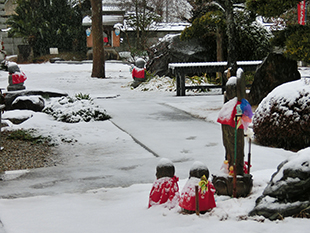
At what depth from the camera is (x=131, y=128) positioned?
8992 mm

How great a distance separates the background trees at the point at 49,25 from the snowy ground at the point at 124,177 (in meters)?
26.7

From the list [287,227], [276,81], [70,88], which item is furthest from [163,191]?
[70,88]

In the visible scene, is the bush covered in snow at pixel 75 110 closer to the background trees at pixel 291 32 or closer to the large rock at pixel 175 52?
the background trees at pixel 291 32

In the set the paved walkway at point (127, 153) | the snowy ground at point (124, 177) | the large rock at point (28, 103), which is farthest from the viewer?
the large rock at point (28, 103)

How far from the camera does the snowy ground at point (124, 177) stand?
3641 millimetres

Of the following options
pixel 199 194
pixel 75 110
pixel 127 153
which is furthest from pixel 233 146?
pixel 75 110

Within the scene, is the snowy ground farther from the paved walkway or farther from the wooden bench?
the wooden bench

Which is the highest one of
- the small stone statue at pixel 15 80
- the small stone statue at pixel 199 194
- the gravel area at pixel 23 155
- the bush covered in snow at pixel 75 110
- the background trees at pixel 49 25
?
the background trees at pixel 49 25

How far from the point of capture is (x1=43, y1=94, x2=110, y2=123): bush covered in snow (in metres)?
A: 9.59

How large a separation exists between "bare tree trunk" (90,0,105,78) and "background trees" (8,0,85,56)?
15128 millimetres

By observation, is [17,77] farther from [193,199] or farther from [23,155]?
[193,199]

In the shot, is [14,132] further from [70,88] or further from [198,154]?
[70,88]

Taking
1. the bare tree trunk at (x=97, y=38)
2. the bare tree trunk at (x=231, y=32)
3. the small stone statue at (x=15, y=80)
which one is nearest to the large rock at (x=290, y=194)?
Result: the bare tree trunk at (x=231, y=32)

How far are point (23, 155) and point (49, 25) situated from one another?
103ft
